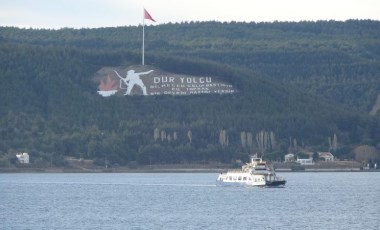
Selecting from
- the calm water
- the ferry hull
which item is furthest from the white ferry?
the calm water

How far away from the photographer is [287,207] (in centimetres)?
13725

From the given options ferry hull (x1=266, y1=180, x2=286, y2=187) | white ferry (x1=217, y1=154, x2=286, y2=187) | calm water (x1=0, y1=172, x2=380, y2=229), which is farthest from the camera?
white ferry (x1=217, y1=154, x2=286, y2=187)

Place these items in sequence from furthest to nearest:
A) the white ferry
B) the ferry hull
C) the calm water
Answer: the white ferry → the ferry hull → the calm water

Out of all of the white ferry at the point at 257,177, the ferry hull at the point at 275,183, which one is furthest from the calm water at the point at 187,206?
the white ferry at the point at 257,177

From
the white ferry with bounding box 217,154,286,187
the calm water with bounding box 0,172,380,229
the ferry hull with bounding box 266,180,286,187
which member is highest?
the white ferry with bounding box 217,154,286,187

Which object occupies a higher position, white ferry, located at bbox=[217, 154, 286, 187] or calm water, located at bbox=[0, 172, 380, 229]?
white ferry, located at bbox=[217, 154, 286, 187]

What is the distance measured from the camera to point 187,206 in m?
140

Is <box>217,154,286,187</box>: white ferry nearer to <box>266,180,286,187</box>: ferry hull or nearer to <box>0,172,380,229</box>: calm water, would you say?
<box>266,180,286,187</box>: ferry hull

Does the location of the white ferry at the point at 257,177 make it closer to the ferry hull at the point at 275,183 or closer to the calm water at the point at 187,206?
the ferry hull at the point at 275,183

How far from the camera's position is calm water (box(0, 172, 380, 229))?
397ft

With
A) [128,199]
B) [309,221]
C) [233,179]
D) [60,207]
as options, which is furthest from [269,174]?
[309,221]

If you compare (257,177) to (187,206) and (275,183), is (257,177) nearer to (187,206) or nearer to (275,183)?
(275,183)

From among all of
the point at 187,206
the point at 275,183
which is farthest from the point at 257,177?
the point at 187,206

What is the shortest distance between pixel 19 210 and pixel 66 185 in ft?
166
